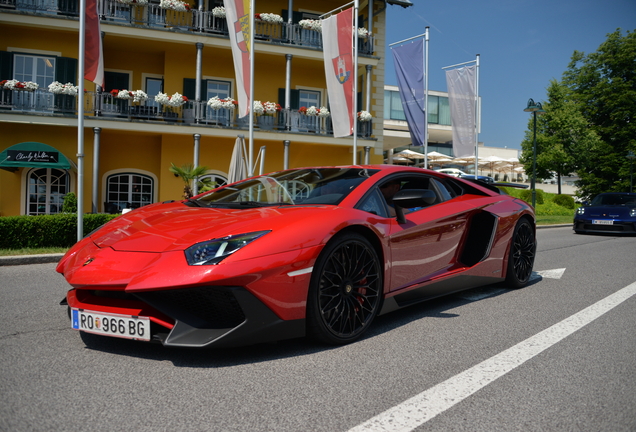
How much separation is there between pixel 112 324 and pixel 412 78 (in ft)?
57.6

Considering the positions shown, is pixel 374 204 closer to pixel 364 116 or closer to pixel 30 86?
pixel 30 86

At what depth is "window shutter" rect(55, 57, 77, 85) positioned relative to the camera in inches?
617

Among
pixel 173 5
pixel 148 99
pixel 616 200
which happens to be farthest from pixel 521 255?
pixel 173 5

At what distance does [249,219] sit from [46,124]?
47.1 feet

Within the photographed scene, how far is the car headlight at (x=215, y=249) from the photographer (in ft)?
8.79

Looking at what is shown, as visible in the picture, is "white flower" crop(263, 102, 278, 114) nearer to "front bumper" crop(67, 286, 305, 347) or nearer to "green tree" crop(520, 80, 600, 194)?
"front bumper" crop(67, 286, 305, 347)

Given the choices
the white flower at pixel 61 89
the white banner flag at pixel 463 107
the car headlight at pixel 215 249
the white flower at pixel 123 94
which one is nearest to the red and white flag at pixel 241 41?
the white flower at pixel 123 94

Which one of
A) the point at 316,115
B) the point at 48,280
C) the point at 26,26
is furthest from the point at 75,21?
the point at 48,280

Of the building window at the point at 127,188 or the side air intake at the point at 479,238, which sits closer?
the side air intake at the point at 479,238

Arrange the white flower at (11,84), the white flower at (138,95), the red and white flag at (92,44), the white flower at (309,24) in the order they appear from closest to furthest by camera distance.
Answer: the red and white flag at (92,44) → the white flower at (11,84) → the white flower at (138,95) → the white flower at (309,24)

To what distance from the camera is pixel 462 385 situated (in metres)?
2.56

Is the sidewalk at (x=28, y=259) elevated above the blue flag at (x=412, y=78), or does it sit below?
below

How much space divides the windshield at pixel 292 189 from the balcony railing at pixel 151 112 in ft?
41.2

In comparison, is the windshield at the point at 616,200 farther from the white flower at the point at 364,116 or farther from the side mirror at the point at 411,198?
the side mirror at the point at 411,198
